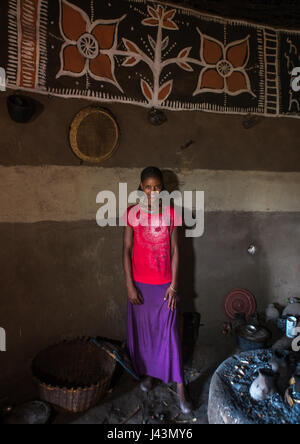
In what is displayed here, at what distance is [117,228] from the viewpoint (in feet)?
10.4

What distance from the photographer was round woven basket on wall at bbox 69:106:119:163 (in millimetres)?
2818

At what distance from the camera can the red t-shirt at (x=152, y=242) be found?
262 centimetres

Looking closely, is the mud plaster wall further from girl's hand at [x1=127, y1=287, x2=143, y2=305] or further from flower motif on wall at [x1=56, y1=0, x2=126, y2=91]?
girl's hand at [x1=127, y1=287, x2=143, y2=305]

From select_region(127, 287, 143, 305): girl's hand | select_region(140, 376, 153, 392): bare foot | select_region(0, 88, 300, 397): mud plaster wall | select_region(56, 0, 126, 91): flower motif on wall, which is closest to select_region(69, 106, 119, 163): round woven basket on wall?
select_region(0, 88, 300, 397): mud plaster wall

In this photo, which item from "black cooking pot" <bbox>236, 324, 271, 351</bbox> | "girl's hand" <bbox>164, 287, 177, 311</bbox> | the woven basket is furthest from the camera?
"black cooking pot" <bbox>236, 324, 271, 351</bbox>

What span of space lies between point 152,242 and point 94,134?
1262 millimetres

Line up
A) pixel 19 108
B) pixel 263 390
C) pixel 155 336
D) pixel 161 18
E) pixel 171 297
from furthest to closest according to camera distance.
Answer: pixel 161 18 → pixel 155 336 → pixel 171 297 → pixel 19 108 → pixel 263 390

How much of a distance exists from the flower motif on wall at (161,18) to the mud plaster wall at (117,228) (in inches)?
35.3

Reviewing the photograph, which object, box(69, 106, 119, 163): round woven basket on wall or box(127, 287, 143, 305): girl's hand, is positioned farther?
box(69, 106, 119, 163): round woven basket on wall

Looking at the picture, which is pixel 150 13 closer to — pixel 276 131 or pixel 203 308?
pixel 276 131

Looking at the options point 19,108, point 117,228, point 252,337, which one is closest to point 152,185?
point 117,228

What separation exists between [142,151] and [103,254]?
123cm

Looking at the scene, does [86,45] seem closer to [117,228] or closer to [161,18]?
[161,18]

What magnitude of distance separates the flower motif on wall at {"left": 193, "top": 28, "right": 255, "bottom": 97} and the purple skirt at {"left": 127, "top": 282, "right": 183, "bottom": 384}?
7.73ft
